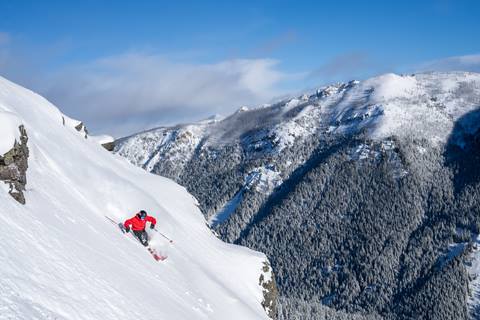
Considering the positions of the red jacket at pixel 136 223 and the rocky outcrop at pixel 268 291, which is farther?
the rocky outcrop at pixel 268 291

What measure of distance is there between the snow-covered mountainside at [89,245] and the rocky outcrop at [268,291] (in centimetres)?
21

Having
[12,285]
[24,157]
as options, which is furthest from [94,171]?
[12,285]

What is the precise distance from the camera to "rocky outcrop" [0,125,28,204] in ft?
69.9

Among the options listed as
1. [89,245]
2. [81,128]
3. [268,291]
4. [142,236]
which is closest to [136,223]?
[142,236]

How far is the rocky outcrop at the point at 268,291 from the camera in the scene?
136 ft

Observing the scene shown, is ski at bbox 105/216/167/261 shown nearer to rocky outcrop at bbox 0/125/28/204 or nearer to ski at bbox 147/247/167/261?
ski at bbox 147/247/167/261

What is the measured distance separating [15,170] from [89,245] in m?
5.14

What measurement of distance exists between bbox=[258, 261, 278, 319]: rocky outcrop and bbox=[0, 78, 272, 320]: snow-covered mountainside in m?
0.21

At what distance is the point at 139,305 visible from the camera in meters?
19.2

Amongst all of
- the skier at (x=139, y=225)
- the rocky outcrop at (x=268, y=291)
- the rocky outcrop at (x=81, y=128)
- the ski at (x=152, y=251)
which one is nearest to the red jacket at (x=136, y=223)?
the skier at (x=139, y=225)

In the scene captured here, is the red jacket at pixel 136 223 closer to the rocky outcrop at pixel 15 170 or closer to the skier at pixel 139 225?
the skier at pixel 139 225

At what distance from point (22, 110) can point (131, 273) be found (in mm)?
19556

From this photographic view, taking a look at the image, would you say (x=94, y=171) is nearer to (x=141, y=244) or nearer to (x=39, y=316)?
(x=141, y=244)

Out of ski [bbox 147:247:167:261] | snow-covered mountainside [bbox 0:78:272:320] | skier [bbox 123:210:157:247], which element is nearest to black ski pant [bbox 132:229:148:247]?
skier [bbox 123:210:157:247]
